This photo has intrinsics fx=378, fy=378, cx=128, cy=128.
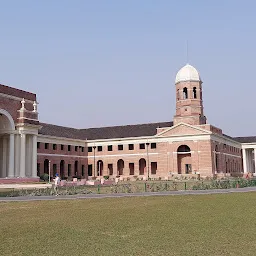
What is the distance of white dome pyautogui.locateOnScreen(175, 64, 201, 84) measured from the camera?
65750 millimetres

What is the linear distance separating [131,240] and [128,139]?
59.7 m

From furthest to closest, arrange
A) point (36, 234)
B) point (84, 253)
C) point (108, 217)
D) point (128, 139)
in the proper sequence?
point (128, 139) → point (108, 217) → point (36, 234) → point (84, 253)

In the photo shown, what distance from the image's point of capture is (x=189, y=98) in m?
65.6

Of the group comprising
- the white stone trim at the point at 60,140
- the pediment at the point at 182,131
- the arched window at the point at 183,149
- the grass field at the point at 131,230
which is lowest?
the grass field at the point at 131,230

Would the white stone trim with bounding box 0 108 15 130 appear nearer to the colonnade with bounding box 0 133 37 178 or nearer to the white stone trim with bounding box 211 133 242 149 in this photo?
the colonnade with bounding box 0 133 37 178

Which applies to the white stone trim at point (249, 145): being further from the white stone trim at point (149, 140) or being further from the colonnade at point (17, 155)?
the colonnade at point (17, 155)

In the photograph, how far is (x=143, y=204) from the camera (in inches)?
727

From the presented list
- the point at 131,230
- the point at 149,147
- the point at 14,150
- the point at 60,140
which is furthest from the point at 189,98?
the point at 131,230

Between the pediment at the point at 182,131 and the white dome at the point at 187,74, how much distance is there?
810 centimetres

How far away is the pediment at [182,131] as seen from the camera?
63.7 m

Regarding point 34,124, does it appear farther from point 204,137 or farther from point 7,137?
point 204,137

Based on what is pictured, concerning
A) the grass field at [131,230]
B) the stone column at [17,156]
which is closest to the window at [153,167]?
the stone column at [17,156]

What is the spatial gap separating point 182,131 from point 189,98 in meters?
5.94

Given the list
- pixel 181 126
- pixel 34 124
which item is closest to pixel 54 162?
pixel 34 124
